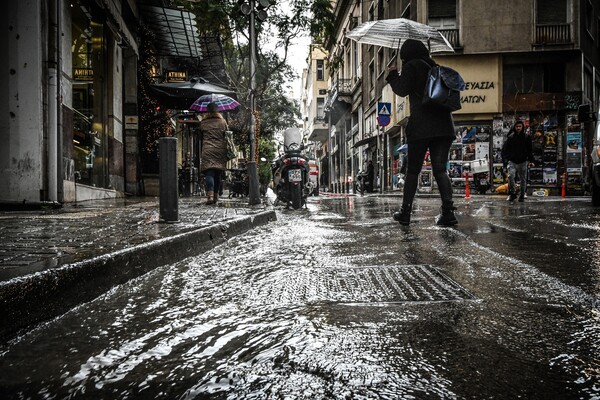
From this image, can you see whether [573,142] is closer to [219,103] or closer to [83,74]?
[219,103]

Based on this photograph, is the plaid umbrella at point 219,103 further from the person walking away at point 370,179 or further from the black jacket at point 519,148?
the person walking away at point 370,179

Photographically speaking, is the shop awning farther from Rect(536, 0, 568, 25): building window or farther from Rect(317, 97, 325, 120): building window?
Rect(317, 97, 325, 120): building window

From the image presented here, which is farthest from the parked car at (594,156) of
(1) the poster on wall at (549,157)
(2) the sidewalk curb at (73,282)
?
(1) the poster on wall at (549,157)

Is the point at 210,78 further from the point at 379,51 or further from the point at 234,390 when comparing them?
the point at 234,390

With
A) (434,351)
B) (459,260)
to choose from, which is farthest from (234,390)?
(459,260)

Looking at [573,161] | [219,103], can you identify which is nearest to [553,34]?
[573,161]

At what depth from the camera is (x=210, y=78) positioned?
26.4 m

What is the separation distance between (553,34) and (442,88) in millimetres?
18946

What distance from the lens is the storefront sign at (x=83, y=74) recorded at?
9692mm

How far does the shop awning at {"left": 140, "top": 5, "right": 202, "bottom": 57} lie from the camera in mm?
14555

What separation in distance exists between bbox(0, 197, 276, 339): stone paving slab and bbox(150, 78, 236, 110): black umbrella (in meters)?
9.61

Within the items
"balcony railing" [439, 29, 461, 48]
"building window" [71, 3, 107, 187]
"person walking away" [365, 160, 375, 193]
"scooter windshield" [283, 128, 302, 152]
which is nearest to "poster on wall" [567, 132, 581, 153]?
"balcony railing" [439, 29, 461, 48]

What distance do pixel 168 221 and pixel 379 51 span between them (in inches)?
992

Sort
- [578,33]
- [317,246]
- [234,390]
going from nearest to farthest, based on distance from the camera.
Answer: [234,390]
[317,246]
[578,33]
